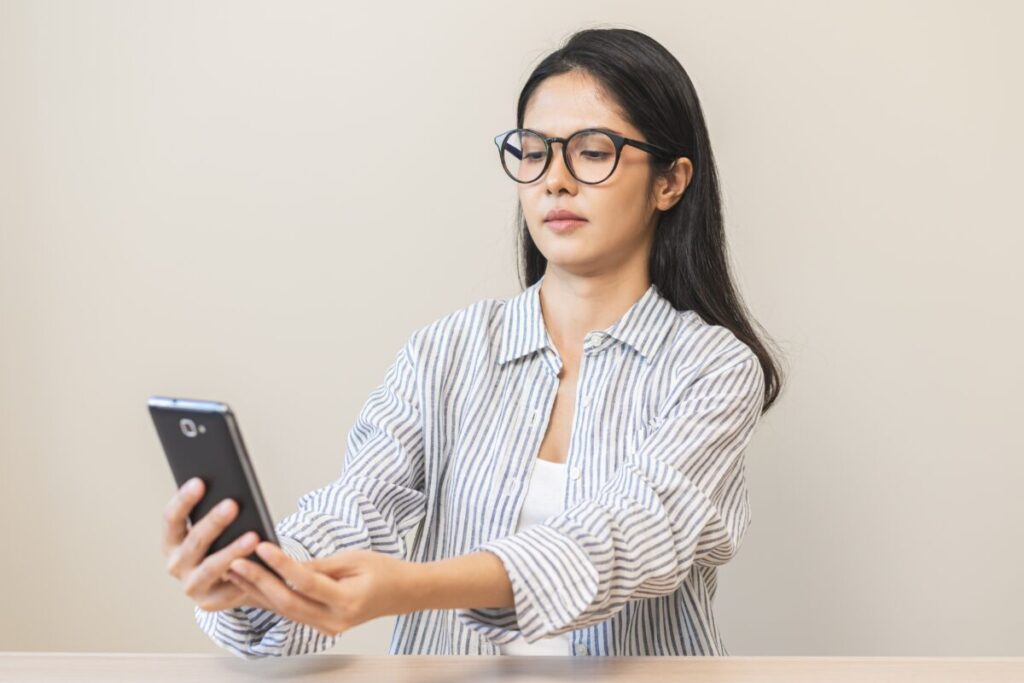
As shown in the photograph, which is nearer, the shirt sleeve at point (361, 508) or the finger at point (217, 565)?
the finger at point (217, 565)

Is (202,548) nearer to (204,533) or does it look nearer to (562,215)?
(204,533)

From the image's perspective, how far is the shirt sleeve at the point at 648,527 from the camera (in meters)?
1.35

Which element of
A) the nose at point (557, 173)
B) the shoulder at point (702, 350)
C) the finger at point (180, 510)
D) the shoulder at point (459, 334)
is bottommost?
the shoulder at point (702, 350)

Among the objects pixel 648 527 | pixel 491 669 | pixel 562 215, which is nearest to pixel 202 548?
pixel 491 669

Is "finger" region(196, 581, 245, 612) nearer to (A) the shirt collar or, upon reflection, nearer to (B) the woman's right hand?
(B) the woman's right hand

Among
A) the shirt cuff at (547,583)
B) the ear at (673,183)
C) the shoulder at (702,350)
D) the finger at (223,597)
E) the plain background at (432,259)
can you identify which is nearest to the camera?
the finger at (223,597)

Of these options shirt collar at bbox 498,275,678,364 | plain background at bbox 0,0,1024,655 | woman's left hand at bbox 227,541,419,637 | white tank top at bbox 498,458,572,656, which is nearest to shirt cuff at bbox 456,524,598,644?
woman's left hand at bbox 227,541,419,637

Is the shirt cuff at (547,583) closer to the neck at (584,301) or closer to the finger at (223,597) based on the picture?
the finger at (223,597)

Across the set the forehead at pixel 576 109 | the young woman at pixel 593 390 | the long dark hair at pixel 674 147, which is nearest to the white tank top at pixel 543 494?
the young woman at pixel 593 390

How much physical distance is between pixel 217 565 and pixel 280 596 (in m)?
0.07

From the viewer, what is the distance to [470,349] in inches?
73.5

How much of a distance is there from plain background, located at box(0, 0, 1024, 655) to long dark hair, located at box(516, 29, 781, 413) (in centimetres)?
63

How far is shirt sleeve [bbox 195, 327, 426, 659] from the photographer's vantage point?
141cm

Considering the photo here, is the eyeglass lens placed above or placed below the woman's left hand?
above
